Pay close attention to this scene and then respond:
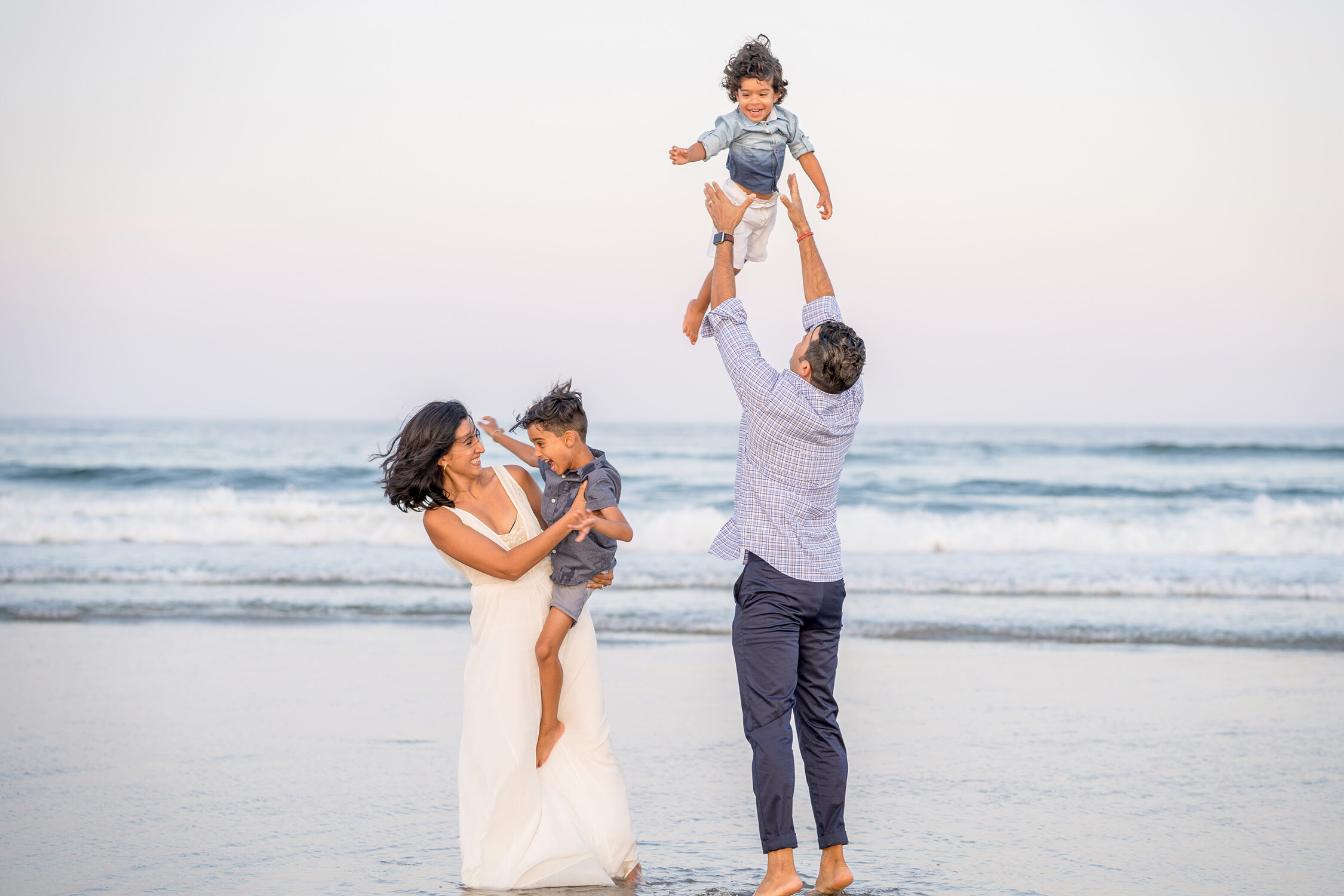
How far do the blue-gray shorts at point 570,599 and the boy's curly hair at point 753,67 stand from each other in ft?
→ 6.39

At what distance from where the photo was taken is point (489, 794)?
378 centimetres

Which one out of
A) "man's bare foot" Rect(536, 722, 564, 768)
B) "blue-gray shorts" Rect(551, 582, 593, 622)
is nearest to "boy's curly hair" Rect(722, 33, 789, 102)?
"blue-gray shorts" Rect(551, 582, 593, 622)

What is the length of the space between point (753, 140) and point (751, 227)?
1.06 ft

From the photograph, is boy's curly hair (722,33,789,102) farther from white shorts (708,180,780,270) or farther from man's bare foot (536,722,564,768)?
man's bare foot (536,722,564,768)

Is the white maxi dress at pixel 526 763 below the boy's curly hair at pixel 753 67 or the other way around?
below

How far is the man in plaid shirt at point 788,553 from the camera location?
137 inches

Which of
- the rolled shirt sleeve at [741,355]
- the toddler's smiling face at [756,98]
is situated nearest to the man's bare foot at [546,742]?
the rolled shirt sleeve at [741,355]

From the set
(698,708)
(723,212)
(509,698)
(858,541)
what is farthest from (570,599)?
(858,541)

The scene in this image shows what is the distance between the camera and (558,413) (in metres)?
3.71

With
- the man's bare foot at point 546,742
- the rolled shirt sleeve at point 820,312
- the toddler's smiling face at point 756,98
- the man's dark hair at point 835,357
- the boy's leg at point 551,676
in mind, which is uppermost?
the toddler's smiling face at point 756,98

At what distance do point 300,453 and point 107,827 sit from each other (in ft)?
87.3

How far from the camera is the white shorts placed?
403 centimetres

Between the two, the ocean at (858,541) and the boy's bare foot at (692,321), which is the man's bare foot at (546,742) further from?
the ocean at (858,541)

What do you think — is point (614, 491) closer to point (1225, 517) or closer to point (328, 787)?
point (328, 787)
